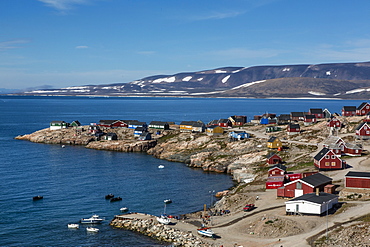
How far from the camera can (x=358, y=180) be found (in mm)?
63531

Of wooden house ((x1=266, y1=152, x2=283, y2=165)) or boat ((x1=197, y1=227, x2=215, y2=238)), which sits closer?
boat ((x1=197, y1=227, x2=215, y2=238))

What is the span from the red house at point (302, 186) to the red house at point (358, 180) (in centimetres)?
314

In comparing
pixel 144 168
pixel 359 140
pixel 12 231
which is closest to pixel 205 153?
pixel 144 168

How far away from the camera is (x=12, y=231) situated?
56.9m

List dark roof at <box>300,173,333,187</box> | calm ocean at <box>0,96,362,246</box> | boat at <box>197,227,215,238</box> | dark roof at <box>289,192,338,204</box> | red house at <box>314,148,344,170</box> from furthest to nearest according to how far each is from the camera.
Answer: red house at <box>314,148,344,170</box> → dark roof at <box>300,173,333,187</box> → calm ocean at <box>0,96,362,246</box> → dark roof at <box>289,192,338,204</box> → boat at <box>197,227,215,238</box>

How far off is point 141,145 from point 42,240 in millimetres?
76624

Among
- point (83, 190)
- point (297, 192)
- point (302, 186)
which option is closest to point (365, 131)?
point (302, 186)

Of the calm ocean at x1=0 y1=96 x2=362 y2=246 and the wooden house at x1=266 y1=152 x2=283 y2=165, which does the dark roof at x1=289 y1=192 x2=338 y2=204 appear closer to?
the calm ocean at x1=0 y1=96 x2=362 y2=246

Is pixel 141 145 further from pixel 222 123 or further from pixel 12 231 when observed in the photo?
pixel 12 231

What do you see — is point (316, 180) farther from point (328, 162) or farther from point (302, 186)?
point (328, 162)

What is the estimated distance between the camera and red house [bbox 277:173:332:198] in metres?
62.5

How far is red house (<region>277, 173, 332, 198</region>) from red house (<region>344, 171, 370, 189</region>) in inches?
123

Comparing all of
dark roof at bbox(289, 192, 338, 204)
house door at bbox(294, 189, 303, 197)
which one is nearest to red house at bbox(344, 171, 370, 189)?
dark roof at bbox(289, 192, 338, 204)

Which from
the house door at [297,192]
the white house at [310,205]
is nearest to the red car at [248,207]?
the white house at [310,205]
